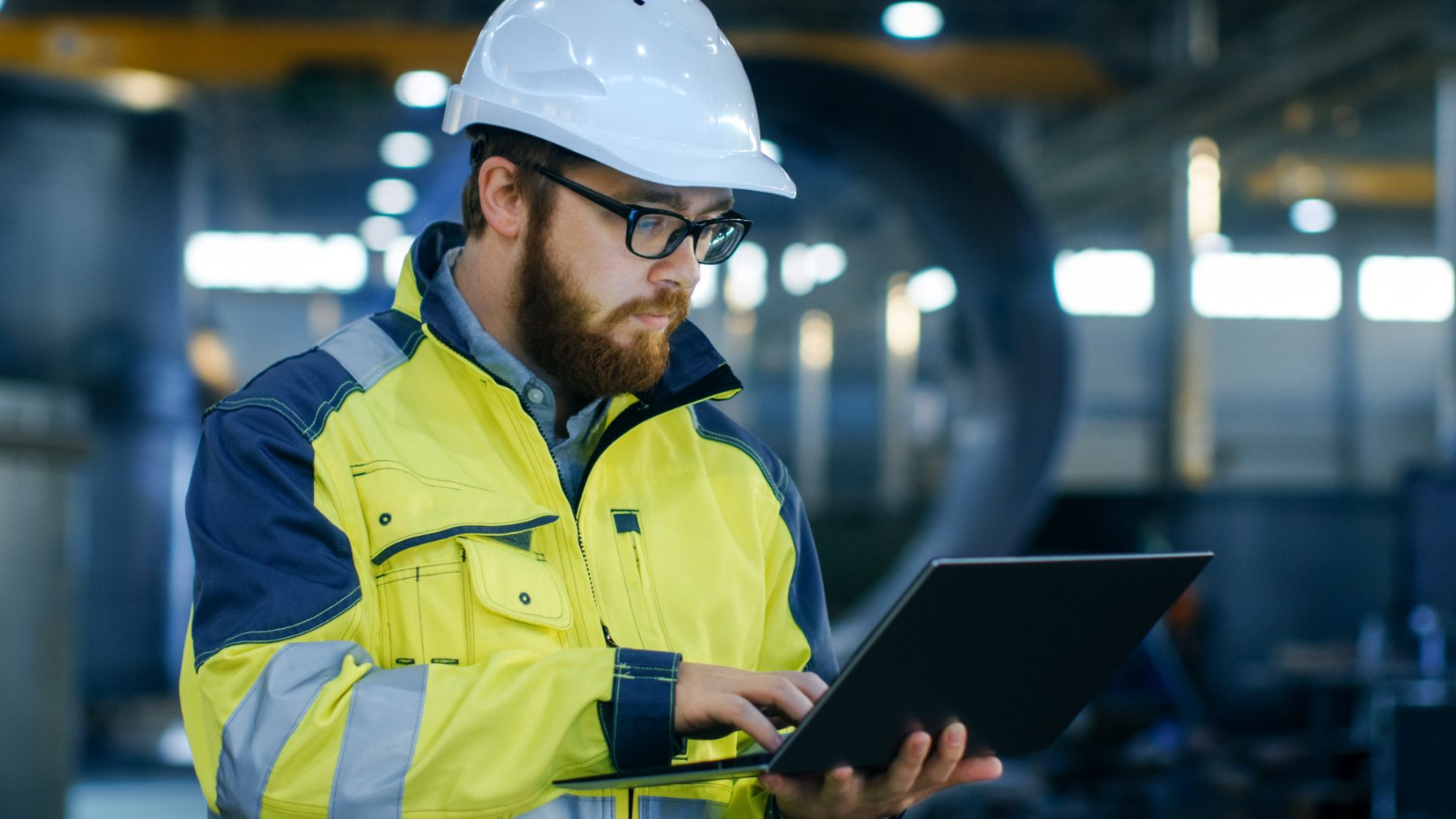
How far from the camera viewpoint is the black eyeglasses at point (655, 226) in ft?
4.00

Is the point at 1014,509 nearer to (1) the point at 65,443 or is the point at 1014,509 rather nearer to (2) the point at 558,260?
(1) the point at 65,443

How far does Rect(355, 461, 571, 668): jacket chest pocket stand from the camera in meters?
1.11

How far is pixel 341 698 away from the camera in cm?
102

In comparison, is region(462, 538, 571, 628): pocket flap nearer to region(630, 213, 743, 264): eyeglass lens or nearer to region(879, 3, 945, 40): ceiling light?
region(630, 213, 743, 264): eyeglass lens

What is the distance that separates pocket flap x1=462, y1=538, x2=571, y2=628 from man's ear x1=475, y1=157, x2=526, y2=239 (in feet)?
0.99

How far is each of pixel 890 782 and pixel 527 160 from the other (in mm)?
587

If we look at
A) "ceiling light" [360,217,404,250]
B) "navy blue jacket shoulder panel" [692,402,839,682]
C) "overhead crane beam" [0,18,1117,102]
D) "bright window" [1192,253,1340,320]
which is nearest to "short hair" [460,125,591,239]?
"navy blue jacket shoulder panel" [692,402,839,682]

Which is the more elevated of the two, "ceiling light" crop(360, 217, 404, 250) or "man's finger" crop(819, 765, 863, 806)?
"ceiling light" crop(360, 217, 404, 250)

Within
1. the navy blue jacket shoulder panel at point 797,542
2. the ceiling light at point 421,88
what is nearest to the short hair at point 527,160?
the navy blue jacket shoulder panel at point 797,542

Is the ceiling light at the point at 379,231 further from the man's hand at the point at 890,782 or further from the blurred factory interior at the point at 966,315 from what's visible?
the man's hand at the point at 890,782

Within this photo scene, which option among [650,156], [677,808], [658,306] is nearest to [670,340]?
[658,306]

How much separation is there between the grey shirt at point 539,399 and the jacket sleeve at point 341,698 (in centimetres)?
23

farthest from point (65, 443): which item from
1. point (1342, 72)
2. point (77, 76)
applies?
point (1342, 72)

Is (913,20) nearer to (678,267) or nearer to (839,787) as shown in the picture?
(678,267)
